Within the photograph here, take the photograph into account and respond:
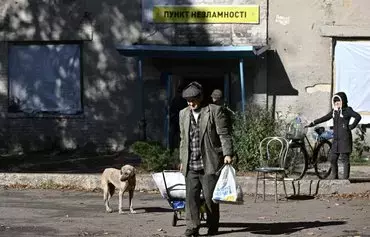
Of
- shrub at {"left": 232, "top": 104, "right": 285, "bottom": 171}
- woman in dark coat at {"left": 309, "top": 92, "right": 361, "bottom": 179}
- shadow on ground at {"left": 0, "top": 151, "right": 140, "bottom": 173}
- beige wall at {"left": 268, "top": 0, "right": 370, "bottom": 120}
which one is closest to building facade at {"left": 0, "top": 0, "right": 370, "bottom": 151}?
beige wall at {"left": 268, "top": 0, "right": 370, "bottom": 120}

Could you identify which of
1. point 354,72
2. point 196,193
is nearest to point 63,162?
point 354,72

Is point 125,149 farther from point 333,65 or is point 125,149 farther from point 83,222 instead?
point 83,222

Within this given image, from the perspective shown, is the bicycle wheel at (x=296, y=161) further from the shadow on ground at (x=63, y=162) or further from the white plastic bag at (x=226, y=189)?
the white plastic bag at (x=226, y=189)

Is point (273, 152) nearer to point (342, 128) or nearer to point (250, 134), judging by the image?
point (250, 134)

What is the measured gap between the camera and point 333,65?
70.0 ft

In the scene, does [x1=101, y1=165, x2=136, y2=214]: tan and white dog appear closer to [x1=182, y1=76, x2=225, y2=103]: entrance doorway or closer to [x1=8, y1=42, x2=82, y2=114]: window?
[x1=182, y1=76, x2=225, y2=103]: entrance doorway

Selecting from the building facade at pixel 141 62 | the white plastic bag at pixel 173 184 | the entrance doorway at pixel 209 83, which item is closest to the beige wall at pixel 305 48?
the building facade at pixel 141 62

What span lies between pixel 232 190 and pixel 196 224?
603 millimetres

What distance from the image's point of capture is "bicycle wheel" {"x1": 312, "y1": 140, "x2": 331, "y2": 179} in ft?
52.5

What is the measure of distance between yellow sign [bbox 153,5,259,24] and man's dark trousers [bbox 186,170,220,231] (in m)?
11.8

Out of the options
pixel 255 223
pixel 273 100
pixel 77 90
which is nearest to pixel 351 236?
pixel 255 223

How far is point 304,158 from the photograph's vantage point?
15.7 metres

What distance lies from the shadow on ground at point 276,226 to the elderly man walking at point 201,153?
0.66 meters

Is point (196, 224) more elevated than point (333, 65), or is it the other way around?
point (333, 65)
